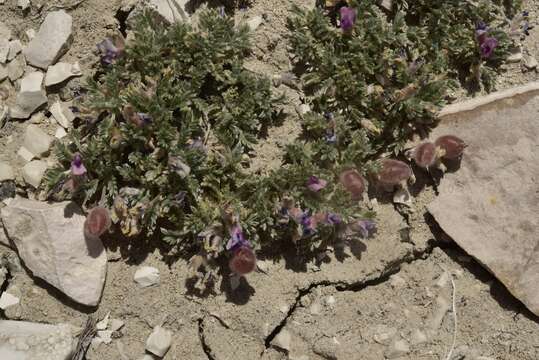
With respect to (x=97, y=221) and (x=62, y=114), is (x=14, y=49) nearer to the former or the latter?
(x=62, y=114)

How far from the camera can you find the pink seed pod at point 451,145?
474cm

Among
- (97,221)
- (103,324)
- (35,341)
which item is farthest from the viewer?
(103,324)

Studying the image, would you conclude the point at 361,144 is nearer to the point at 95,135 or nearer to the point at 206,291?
the point at 206,291

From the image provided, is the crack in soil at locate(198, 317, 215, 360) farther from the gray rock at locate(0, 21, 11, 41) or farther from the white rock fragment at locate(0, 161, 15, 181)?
the gray rock at locate(0, 21, 11, 41)

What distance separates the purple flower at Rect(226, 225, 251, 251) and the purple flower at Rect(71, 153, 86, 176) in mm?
1118

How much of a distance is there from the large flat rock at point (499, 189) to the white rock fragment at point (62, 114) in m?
2.84

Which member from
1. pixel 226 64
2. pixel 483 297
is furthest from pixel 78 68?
pixel 483 297

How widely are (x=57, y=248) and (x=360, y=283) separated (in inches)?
87.2

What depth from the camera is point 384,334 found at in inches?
179

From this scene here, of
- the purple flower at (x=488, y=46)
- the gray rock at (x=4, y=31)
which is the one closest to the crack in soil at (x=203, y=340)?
the gray rock at (x=4, y=31)

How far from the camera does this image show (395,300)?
184 inches

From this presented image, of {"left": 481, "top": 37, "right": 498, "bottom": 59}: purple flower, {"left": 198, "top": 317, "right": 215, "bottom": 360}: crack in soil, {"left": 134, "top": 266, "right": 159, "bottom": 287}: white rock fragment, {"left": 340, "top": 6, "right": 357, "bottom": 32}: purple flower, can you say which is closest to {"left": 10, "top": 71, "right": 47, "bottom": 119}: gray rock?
{"left": 134, "top": 266, "right": 159, "bottom": 287}: white rock fragment

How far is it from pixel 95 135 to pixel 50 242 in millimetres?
844

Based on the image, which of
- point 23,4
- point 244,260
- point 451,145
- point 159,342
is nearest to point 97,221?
point 159,342
